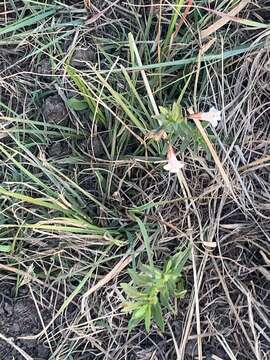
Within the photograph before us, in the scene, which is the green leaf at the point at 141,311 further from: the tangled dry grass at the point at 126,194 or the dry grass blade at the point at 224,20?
the dry grass blade at the point at 224,20

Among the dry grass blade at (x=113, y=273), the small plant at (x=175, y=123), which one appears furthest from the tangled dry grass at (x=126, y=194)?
the small plant at (x=175, y=123)

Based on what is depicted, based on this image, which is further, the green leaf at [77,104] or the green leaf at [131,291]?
the green leaf at [77,104]

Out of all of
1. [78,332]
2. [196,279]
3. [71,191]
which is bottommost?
[78,332]

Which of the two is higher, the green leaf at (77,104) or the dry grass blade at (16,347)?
the green leaf at (77,104)

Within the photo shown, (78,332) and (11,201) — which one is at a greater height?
(11,201)

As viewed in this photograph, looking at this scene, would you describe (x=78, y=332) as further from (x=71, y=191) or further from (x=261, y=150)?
(x=261, y=150)

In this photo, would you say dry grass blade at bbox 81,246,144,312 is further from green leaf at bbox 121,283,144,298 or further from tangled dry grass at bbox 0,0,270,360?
green leaf at bbox 121,283,144,298

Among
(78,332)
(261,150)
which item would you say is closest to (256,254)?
(261,150)

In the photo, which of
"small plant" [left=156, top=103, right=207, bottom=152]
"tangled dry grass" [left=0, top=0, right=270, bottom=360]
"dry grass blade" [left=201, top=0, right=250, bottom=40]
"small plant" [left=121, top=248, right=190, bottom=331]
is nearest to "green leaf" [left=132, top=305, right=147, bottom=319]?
"small plant" [left=121, top=248, right=190, bottom=331]
